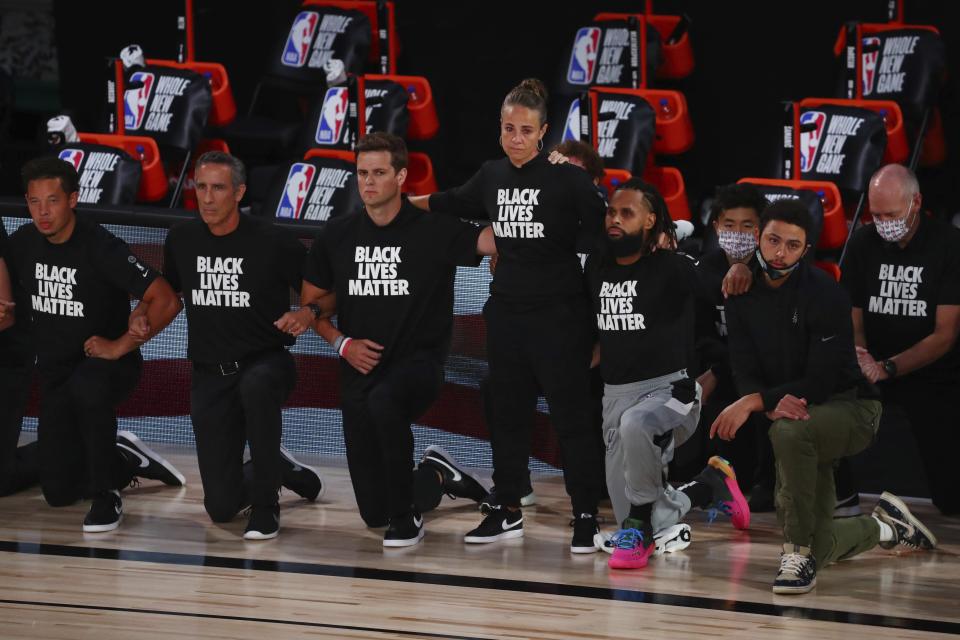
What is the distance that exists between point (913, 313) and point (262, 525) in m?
2.62

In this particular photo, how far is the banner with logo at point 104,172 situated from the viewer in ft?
29.1

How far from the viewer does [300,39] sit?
10.2 m

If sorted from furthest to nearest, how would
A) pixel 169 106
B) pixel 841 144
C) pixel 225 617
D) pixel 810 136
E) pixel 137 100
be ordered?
1. pixel 137 100
2. pixel 169 106
3. pixel 810 136
4. pixel 841 144
5. pixel 225 617

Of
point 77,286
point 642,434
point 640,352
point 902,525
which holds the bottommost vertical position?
point 902,525

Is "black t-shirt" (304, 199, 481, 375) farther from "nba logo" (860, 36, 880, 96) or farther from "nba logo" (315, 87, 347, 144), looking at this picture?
"nba logo" (860, 36, 880, 96)

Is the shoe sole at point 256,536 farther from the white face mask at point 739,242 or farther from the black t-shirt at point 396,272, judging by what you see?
the white face mask at point 739,242

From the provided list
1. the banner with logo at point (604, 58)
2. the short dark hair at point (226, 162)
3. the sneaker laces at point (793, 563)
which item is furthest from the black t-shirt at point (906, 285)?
the banner with logo at point (604, 58)

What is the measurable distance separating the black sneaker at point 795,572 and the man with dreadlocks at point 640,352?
51 centimetres

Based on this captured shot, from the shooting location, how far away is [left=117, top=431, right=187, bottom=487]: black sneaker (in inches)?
252

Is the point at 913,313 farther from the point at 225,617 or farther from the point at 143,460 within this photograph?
the point at 143,460

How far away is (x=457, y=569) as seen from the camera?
17.5 feet

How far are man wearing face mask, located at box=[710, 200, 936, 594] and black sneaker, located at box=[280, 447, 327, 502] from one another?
178 cm

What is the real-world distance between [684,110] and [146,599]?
519cm

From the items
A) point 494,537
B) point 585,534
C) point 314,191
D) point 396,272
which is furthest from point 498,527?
point 314,191
